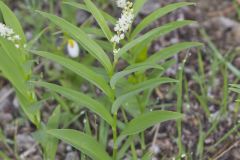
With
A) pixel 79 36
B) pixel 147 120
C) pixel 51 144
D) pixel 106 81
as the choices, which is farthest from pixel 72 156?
pixel 79 36

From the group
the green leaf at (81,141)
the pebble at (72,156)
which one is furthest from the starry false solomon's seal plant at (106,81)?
the pebble at (72,156)

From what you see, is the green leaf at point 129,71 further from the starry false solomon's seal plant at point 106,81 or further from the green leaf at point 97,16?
the green leaf at point 97,16

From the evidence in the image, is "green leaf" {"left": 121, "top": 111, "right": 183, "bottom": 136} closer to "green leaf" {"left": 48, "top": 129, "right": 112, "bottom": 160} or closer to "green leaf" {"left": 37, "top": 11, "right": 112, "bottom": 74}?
Answer: "green leaf" {"left": 48, "top": 129, "right": 112, "bottom": 160}

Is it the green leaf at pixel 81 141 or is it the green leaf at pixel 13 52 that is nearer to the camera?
the green leaf at pixel 81 141

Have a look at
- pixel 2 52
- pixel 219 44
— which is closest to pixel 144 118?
pixel 2 52

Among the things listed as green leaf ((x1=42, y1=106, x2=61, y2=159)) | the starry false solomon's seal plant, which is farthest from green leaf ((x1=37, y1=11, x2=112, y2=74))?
green leaf ((x1=42, y1=106, x2=61, y2=159))

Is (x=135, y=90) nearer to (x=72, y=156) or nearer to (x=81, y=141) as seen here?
(x=81, y=141)
